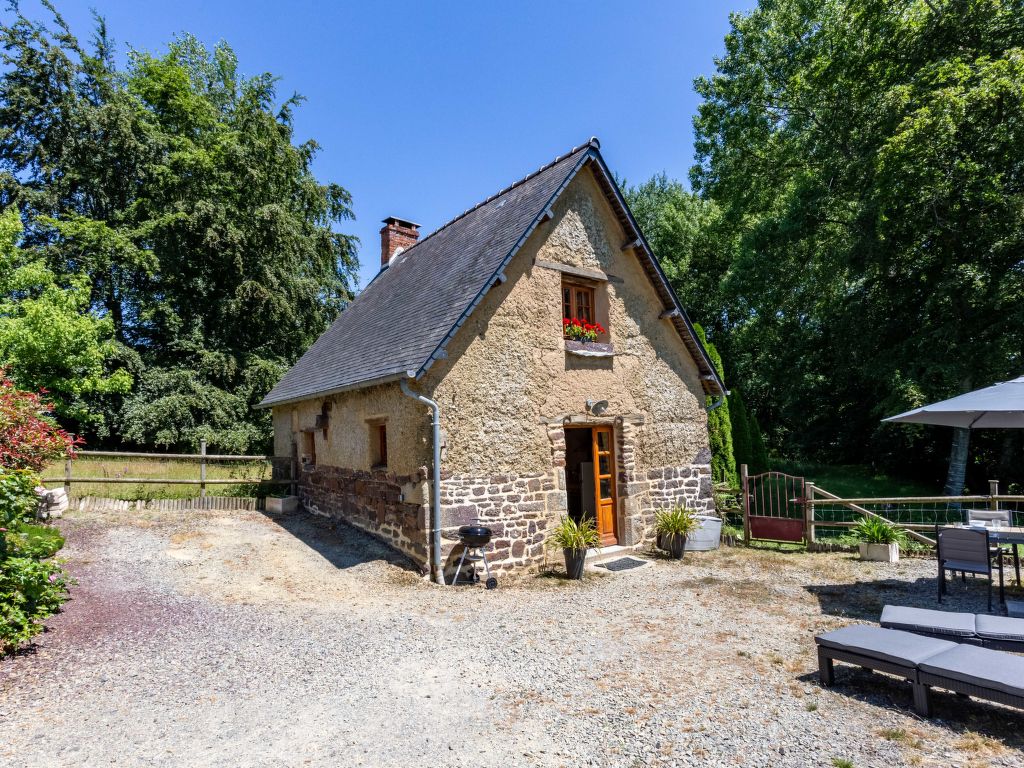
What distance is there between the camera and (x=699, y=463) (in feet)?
38.7

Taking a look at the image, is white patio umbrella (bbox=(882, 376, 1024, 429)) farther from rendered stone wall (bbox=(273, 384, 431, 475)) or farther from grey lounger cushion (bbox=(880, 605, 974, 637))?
rendered stone wall (bbox=(273, 384, 431, 475))

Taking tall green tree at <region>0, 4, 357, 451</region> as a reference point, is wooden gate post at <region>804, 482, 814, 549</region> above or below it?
below

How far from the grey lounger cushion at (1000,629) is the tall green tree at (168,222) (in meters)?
21.4

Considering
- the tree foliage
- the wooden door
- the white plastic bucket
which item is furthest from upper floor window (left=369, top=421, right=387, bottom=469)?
the tree foliage

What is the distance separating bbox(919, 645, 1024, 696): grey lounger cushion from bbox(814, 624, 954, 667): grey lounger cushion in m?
0.07

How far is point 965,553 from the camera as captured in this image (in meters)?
6.88

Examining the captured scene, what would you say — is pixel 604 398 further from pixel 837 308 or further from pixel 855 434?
pixel 855 434

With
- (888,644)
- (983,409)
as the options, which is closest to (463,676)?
(888,644)

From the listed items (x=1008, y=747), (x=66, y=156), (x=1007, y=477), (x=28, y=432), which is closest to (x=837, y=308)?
(x=1007, y=477)

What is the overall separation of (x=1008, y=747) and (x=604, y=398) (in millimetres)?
7094

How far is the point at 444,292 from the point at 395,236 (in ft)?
27.7

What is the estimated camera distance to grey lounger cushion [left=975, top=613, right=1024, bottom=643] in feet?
15.9

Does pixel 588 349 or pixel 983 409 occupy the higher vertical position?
pixel 588 349

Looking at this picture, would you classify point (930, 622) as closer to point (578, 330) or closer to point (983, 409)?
point (983, 409)
